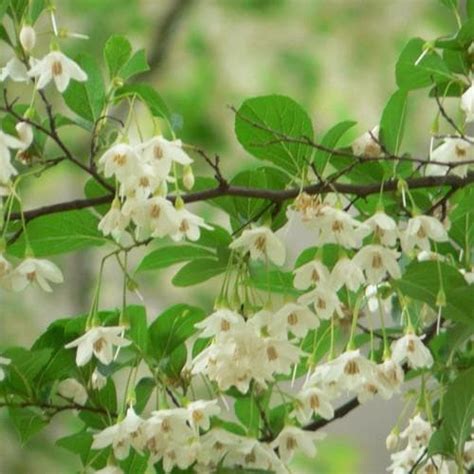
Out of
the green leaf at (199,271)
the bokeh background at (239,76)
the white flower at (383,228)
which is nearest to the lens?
the white flower at (383,228)

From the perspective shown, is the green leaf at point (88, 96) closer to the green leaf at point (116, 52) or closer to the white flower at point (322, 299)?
the green leaf at point (116, 52)

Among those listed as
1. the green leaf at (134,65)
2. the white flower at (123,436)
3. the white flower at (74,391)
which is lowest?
the white flower at (74,391)

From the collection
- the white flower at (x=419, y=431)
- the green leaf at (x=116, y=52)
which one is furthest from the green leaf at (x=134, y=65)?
the white flower at (x=419, y=431)

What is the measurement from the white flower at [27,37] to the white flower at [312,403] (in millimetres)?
316

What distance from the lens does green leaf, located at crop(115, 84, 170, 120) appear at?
84cm

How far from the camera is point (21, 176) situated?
2.65 ft

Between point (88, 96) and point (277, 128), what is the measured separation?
0.47 feet

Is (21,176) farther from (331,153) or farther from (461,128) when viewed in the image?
(461,128)

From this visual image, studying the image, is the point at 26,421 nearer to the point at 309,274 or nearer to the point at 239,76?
the point at 309,274

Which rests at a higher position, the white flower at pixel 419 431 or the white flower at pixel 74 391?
the white flower at pixel 74 391

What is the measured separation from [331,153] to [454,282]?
125mm

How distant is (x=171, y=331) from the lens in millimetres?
906

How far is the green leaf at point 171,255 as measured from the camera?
888 millimetres

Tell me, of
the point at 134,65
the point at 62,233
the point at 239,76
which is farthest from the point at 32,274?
the point at 239,76
